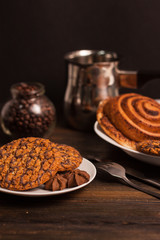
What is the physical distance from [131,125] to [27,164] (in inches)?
13.6

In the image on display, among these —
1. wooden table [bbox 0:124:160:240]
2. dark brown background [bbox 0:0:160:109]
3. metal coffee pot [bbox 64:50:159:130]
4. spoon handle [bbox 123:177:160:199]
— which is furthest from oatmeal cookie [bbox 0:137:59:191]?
dark brown background [bbox 0:0:160:109]

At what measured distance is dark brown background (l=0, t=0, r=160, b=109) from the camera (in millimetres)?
1476

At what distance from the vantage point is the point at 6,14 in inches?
58.9

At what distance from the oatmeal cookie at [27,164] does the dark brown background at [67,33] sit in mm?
764

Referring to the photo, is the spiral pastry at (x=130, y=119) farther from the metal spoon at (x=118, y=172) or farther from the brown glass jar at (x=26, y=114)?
the brown glass jar at (x=26, y=114)

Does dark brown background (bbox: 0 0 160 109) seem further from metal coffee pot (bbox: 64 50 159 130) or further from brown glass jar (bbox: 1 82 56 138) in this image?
brown glass jar (bbox: 1 82 56 138)

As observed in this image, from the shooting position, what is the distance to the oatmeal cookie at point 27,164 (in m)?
0.76

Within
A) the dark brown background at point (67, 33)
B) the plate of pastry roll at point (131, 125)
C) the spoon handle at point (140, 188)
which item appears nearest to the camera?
the spoon handle at point (140, 188)

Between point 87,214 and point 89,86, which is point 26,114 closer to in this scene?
point 89,86

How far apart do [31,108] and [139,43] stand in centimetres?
65

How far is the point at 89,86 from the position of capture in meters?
1.21

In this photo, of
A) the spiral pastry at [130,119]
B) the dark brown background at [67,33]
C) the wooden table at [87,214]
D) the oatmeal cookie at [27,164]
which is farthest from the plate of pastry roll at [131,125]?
the dark brown background at [67,33]

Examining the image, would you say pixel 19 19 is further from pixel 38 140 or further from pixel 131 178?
pixel 131 178

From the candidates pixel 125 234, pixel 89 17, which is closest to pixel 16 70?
pixel 89 17
